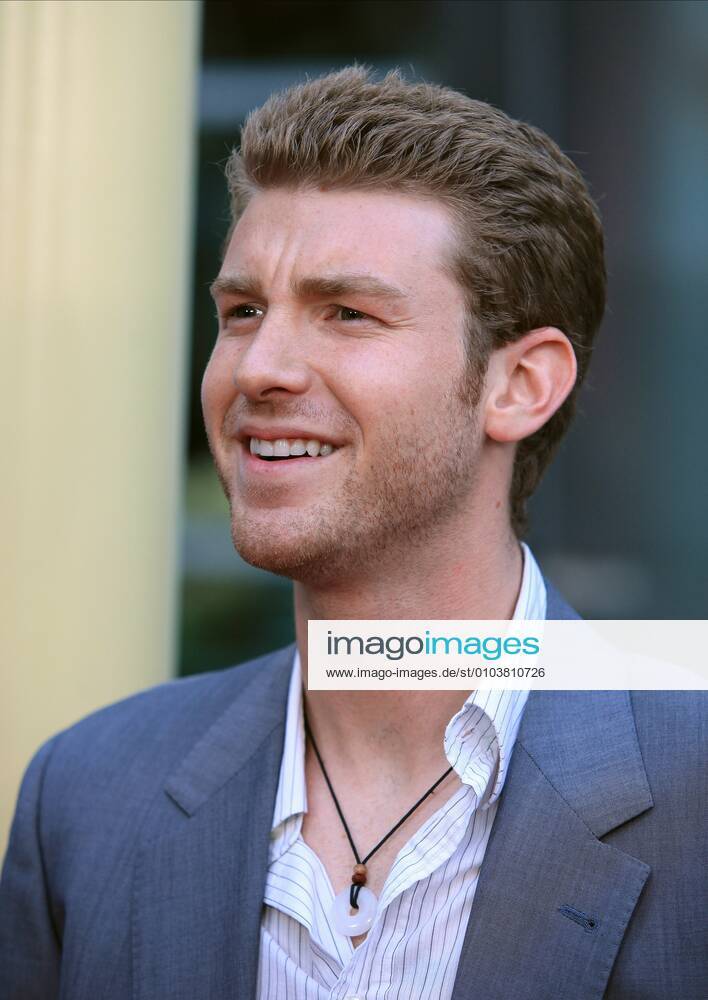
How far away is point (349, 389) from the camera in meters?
2.33

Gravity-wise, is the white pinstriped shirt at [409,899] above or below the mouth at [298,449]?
below

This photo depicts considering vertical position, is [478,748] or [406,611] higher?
[406,611]

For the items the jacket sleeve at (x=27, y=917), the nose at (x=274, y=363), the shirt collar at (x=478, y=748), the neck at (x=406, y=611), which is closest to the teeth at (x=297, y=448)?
the nose at (x=274, y=363)

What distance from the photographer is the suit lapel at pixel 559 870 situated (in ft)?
6.67

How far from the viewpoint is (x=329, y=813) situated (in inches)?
96.0

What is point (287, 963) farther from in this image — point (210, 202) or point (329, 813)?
point (210, 202)

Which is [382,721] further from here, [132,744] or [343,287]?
[343,287]

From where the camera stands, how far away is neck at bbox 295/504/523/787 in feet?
7.98

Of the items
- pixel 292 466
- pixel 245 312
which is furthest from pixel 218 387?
pixel 292 466

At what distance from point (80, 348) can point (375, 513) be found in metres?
1.45

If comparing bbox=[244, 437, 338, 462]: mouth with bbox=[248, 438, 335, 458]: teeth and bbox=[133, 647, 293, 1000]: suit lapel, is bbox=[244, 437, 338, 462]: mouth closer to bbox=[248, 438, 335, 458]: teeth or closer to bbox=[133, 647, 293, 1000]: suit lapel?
bbox=[248, 438, 335, 458]: teeth

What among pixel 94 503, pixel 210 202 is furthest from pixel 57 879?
pixel 210 202

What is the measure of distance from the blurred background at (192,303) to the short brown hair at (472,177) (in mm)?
860

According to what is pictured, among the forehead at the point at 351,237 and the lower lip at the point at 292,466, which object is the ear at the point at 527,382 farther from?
the lower lip at the point at 292,466
